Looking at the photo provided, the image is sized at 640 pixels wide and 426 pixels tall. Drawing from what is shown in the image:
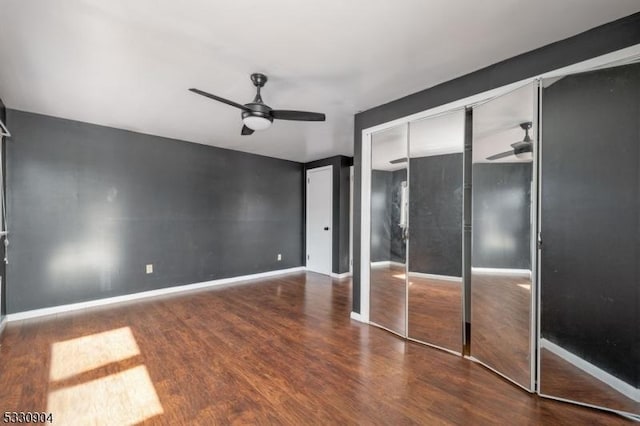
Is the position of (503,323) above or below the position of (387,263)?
below

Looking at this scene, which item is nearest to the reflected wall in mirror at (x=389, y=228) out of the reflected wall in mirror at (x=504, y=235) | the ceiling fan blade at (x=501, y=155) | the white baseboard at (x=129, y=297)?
the reflected wall in mirror at (x=504, y=235)

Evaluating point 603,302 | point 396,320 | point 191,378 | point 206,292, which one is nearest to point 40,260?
point 206,292

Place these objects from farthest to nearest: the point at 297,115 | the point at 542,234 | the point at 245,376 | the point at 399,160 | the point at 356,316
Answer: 1. the point at 356,316
2. the point at 399,160
3. the point at 297,115
4. the point at 245,376
5. the point at 542,234

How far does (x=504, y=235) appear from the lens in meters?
2.15

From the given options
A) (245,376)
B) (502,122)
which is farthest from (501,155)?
(245,376)

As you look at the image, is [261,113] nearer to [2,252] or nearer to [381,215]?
[381,215]

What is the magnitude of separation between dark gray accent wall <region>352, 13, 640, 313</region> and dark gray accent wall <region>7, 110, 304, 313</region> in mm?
2663

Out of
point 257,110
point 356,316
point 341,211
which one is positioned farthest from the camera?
point 341,211

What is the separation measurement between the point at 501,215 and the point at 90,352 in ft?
12.1

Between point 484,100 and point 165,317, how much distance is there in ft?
13.0

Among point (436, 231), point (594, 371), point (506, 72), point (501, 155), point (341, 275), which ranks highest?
Result: point (506, 72)

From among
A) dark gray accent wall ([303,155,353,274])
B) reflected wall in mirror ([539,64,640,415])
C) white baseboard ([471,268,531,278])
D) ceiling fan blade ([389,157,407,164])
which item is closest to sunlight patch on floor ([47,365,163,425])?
white baseboard ([471,268,531,278])

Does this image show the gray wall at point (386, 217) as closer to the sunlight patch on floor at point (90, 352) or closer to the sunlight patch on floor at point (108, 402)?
the sunlight patch on floor at point (108, 402)

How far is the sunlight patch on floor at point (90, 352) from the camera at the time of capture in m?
2.13
